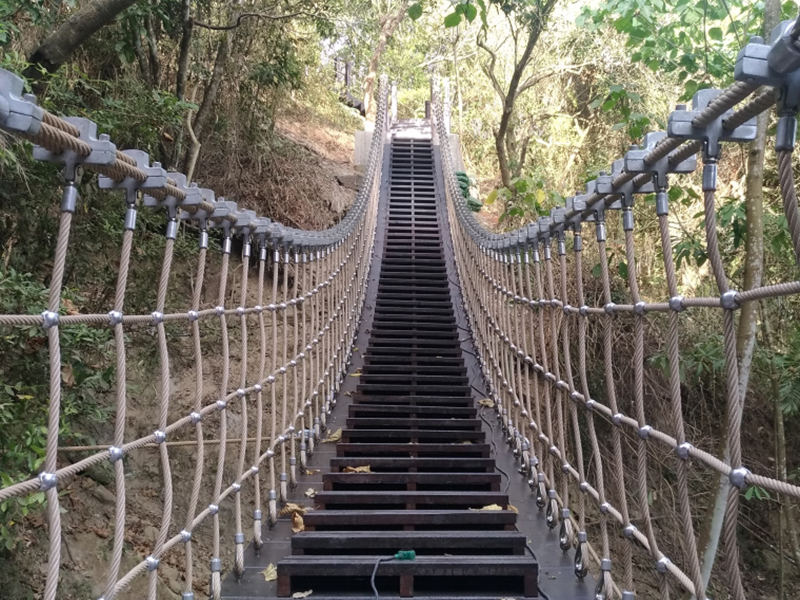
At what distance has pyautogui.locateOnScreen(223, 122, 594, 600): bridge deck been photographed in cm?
150

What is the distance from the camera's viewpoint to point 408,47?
40.3 feet

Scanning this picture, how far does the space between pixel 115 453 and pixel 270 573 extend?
0.74 m

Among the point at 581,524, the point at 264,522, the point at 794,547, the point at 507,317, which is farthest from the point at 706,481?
the point at 264,522

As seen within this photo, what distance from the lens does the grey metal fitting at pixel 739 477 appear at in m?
0.85

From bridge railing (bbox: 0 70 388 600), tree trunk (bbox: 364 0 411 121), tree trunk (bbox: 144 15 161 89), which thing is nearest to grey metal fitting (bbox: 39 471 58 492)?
bridge railing (bbox: 0 70 388 600)

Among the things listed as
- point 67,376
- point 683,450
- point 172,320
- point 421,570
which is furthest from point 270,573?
point 67,376

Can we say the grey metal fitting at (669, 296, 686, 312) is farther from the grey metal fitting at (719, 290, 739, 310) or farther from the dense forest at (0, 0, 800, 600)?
the dense forest at (0, 0, 800, 600)

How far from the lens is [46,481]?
85cm

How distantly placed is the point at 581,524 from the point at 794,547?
2.52m

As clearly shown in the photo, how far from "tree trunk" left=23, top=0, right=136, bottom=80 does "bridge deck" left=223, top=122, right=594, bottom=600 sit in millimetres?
1732

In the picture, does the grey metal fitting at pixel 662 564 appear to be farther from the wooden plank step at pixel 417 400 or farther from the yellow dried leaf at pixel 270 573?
the wooden plank step at pixel 417 400

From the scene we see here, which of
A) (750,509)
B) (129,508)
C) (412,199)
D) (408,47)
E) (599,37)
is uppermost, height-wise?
(408,47)

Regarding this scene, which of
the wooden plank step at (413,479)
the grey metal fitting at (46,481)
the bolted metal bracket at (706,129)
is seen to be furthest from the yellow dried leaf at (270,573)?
the bolted metal bracket at (706,129)

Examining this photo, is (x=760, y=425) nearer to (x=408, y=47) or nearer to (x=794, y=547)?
(x=794, y=547)
